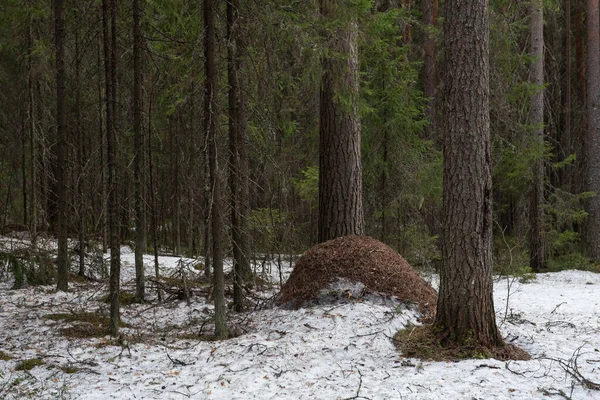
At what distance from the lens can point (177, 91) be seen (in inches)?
332

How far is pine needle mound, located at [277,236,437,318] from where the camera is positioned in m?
7.25

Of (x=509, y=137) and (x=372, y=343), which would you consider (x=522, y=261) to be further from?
(x=372, y=343)

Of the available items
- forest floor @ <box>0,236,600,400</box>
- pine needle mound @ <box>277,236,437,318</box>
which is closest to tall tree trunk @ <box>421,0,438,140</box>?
pine needle mound @ <box>277,236,437,318</box>

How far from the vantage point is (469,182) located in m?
5.50

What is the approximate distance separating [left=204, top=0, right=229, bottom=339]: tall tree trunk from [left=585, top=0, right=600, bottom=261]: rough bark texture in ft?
46.1

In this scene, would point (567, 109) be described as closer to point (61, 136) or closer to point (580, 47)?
point (580, 47)

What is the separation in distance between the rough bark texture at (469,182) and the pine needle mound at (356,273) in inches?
57.8

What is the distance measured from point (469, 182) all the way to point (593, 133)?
13.2 m

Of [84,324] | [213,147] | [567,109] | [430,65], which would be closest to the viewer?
[213,147]

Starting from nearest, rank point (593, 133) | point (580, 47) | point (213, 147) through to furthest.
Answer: point (213, 147) < point (593, 133) < point (580, 47)

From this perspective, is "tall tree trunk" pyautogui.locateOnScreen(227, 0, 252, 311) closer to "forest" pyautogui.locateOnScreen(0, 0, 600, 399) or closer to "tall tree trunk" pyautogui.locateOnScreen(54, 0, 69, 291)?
"forest" pyautogui.locateOnScreen(0, 0, 600, 399)

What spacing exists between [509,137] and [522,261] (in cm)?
489

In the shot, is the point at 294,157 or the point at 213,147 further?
the point at 294,157

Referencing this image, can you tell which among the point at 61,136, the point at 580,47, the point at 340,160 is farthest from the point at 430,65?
the point at 61,136
